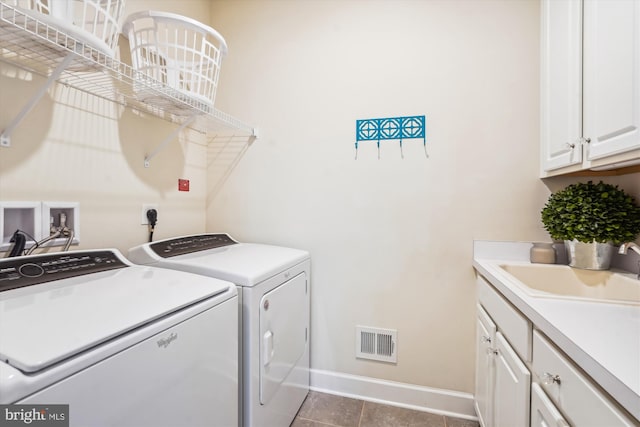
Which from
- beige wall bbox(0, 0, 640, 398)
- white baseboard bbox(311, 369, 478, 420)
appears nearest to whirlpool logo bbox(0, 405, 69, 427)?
beige wall bbox(0, 0, 640, 398)

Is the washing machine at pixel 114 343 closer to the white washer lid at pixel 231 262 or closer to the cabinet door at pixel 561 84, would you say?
the white washer lid at pixel 231 262

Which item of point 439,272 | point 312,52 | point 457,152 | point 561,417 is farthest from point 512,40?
point 561,417

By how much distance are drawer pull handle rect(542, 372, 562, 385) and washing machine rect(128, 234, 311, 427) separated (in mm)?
993

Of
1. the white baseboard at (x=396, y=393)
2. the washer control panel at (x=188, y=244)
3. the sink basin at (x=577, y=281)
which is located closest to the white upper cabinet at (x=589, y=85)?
the sink basin at (x=577, y=281)

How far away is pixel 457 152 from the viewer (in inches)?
68.8

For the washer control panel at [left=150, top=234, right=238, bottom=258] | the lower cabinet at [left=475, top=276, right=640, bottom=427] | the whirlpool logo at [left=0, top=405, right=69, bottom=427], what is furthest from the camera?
the washer control panel at [left=150, top=234, right=238, bottom=258]

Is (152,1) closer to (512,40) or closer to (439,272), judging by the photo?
(512,40)

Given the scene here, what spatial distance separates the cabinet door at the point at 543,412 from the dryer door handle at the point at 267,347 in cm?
99

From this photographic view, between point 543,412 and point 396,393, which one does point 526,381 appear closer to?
point 543,412

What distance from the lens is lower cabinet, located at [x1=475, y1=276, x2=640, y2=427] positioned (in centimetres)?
66

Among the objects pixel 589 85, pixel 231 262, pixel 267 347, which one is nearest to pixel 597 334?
pixel 589 85

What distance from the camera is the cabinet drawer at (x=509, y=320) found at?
987mm

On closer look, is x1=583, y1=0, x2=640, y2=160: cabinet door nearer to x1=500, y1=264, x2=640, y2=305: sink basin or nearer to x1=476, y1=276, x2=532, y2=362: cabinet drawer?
x1=500, y1=264, x2=640, y2=305: sink basin

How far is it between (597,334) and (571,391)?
15 cm
